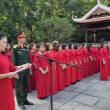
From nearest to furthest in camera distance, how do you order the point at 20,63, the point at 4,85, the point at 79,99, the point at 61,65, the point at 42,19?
the point at 4,85 → the point at 20,63 → the point at 79,99 → the point at 61,65 → the point at 42,19

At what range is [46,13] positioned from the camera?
963 inches

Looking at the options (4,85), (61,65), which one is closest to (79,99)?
(61,65)

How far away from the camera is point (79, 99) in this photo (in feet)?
20.1

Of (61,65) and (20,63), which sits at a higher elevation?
(20,63)

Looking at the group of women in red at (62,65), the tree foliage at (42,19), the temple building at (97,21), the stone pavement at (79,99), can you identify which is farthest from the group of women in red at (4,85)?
the temple building at (97,21)

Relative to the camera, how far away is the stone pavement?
5.45 m

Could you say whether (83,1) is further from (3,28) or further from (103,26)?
(3,28)

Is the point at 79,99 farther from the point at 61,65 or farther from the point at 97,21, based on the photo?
the point at 97,21

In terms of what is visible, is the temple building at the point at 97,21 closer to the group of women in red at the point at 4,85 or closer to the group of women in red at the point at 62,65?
the group of women in red at the point at 62,65

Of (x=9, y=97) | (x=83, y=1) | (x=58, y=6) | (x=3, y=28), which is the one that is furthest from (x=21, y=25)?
(x=9, y=97)

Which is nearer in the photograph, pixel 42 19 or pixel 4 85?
pixel 4 85

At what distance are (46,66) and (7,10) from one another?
12735mm

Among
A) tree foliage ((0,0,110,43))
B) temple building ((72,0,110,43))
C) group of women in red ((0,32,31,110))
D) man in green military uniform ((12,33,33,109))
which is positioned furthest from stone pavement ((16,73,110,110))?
temple building ((72,0,110,43))

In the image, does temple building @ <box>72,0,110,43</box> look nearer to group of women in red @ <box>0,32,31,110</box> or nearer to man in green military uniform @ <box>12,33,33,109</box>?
man in green military uniform @ <box>12,33,33,109</box>
